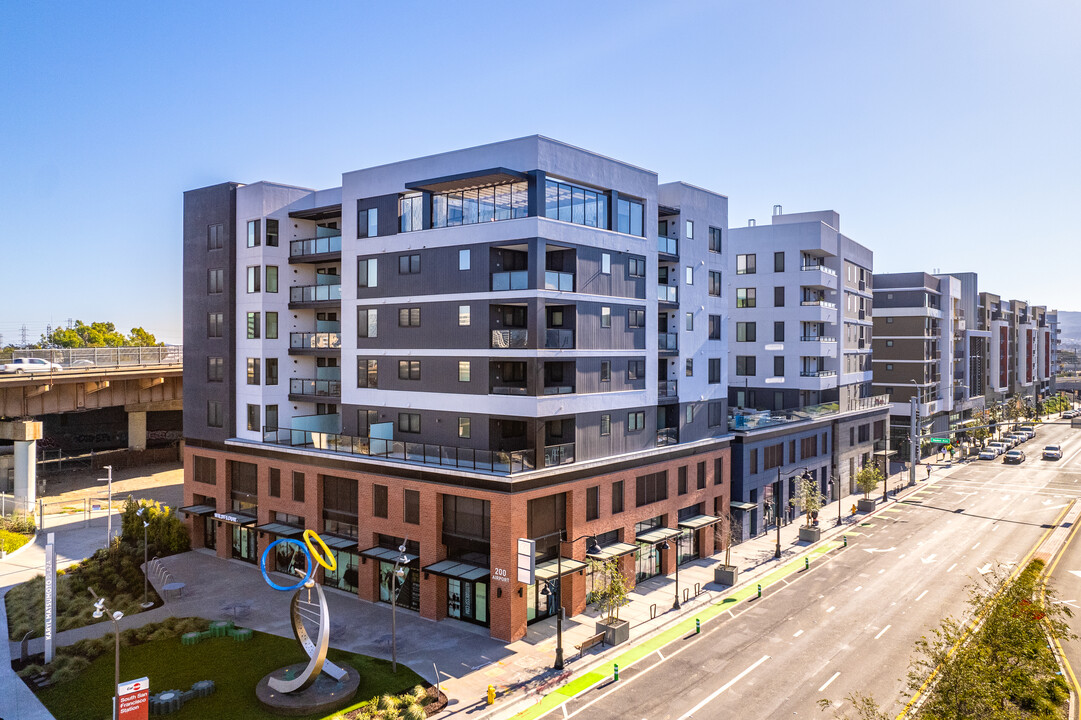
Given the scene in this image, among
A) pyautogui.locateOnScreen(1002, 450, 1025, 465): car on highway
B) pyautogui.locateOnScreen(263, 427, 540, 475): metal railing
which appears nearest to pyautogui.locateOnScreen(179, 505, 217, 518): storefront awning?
pyautogui.locateOnScreen(263, 427, 540, 475): metal railing

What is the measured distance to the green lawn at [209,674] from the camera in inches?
1008

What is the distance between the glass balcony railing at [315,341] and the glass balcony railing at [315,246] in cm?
533

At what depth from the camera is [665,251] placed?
4438cm

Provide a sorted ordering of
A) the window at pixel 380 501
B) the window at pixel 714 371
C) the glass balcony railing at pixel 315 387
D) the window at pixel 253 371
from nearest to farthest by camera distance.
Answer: the window at pixel 380 501
the glass balcony railing at pixel 315 387
the window at pixel 253 371
the window at pixel 714 371

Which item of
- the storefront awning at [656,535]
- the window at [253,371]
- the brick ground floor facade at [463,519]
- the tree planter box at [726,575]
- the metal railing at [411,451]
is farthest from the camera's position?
the window at [253,371]

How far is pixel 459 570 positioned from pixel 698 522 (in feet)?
56.9

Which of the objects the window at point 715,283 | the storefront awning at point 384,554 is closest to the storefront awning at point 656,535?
the storefront awning at point 384,554

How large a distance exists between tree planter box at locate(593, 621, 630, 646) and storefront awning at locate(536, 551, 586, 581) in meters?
2.89

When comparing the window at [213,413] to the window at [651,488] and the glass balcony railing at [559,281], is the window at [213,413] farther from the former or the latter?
the window at [651,488]

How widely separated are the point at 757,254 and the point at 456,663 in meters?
45.4

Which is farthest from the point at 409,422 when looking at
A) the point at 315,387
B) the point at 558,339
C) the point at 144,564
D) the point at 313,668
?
the point at 144,564

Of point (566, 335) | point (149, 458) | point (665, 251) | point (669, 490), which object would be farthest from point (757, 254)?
point (149, 458)

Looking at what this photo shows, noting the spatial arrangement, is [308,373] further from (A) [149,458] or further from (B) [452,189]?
(A) [149,458]

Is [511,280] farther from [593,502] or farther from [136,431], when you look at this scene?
[136,431]
